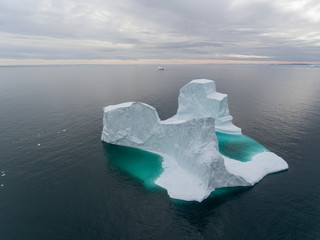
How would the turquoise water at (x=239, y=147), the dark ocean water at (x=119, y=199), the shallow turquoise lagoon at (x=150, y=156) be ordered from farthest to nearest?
the turquoise water at (x=239, y=147) → the shallow turquoise lagoon at (x=150, y=156) → the dark ocean water at (x=119, y=199)

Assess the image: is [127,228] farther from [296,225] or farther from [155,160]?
[296,225]

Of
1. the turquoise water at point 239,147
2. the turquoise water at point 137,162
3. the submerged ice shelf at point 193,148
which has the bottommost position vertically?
the turquoise water at point 137,162

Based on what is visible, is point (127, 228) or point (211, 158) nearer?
point (127, 228)

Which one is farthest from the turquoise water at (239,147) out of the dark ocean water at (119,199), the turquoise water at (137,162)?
the turquoise water at (137,162)

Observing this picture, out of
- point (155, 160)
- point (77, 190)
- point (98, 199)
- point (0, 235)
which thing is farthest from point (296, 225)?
point (0, 235)

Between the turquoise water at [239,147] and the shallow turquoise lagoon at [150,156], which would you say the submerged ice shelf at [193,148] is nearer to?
the turquoise water at [239,147]

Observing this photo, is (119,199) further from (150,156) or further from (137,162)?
(150,156)
